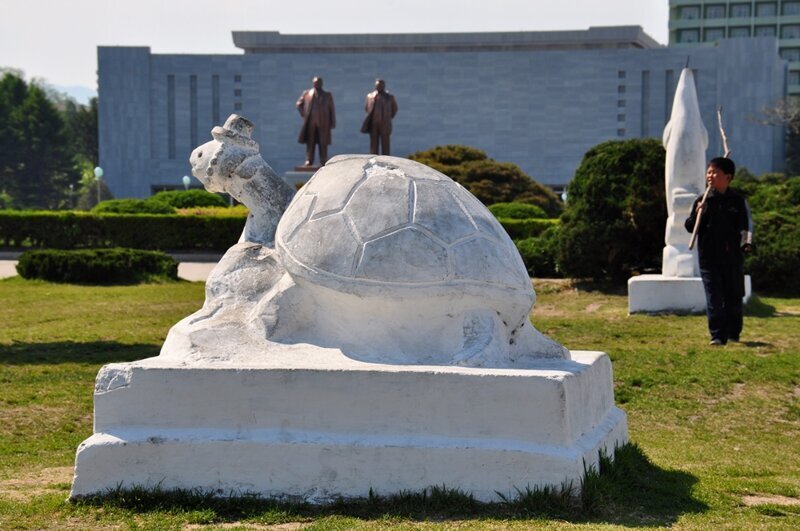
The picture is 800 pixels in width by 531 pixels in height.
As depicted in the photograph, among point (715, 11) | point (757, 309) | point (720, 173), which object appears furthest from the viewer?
point (715, 11)

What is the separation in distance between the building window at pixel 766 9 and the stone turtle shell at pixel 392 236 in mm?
82990

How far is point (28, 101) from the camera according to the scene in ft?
213

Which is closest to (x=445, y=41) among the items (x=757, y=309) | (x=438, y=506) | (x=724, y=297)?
(x=757, y=309)

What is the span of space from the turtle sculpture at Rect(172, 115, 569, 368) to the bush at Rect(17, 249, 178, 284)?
39.6 ft

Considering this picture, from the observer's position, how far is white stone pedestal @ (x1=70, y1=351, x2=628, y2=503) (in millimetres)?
4387

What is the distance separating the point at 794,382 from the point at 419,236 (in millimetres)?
4650

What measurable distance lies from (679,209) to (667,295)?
1.15m

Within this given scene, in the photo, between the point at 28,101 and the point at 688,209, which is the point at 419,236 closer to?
the point at 688,209

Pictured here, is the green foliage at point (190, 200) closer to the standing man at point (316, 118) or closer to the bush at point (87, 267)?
the standing man at point (316, 118)

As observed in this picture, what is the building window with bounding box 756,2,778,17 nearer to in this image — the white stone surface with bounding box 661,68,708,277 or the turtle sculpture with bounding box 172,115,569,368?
the white stone surface with bounding box 661,68,708,277

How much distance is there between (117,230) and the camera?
24.4 meters

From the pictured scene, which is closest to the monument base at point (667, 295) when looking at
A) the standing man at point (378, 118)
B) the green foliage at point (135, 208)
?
the standing man at point (378, 118)

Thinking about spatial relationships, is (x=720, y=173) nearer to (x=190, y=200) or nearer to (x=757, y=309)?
(x=757, y=309)

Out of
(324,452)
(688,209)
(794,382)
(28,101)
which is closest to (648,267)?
(688,209)
